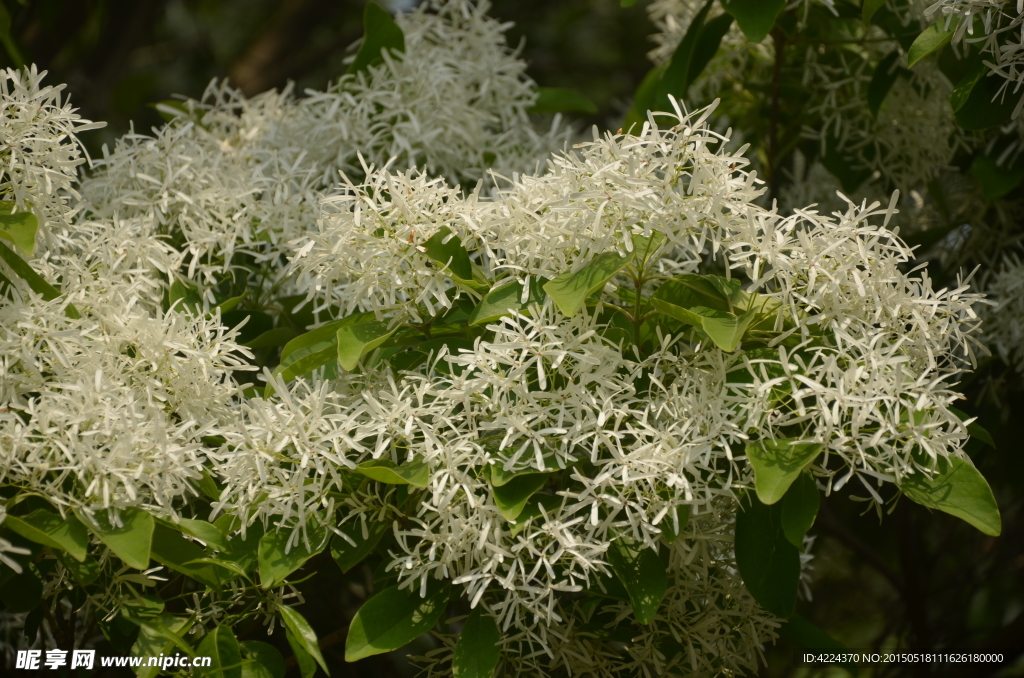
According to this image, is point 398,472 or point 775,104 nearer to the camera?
point 398,472

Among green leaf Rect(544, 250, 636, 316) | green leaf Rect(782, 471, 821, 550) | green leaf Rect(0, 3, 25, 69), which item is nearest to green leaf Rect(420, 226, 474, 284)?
green leaf Rect(544, 250, 636, 316)

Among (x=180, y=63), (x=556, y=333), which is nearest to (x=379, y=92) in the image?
(x=556, y=333)

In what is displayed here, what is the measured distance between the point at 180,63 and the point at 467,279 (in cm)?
370

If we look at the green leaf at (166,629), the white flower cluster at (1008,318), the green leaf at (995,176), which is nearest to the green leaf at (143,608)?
the green leaf at (166,629)

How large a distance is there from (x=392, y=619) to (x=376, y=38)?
3.81ft

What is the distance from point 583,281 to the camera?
979mm

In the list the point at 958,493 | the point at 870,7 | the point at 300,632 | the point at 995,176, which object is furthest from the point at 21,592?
the point at 995,176

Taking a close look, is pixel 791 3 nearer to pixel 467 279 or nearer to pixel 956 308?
pixel 956 308

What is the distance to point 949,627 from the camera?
2.38 m

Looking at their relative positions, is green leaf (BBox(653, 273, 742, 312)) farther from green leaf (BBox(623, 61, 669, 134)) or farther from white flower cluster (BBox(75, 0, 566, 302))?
green leaf (BBox(623, 61, 669, 134))

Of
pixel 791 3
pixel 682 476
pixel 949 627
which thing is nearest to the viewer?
pixel 682 476

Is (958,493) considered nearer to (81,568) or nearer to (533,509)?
(533,509)

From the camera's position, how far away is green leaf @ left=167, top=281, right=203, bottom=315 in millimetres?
1292

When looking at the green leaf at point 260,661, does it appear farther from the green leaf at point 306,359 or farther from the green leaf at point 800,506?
the green leaf at point 800,506
